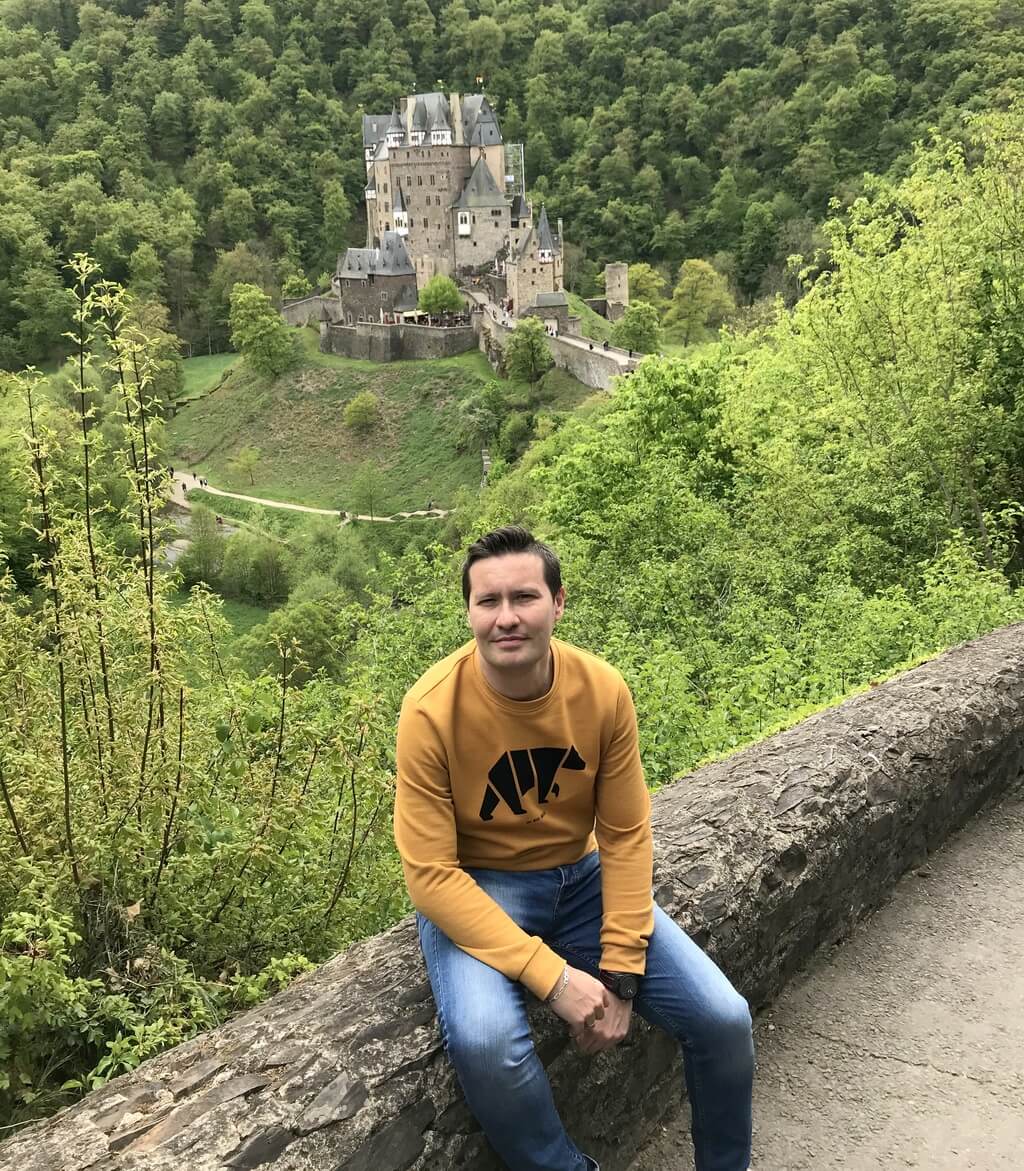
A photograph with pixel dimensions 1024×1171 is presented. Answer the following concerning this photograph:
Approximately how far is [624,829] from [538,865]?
0.25 meters

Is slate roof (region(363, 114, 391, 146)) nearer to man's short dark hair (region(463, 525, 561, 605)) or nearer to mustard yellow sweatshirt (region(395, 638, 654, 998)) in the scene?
man's short dark hair (region(463, 525, 561, 605))

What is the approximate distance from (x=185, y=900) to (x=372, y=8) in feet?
414

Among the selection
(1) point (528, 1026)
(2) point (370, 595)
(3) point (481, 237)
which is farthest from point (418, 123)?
(1) point (528, 1026)

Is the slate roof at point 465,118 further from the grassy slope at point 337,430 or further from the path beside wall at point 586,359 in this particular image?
the path beside wall at point 586,359

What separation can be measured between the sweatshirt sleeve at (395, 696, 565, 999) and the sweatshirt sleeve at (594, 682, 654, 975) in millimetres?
253

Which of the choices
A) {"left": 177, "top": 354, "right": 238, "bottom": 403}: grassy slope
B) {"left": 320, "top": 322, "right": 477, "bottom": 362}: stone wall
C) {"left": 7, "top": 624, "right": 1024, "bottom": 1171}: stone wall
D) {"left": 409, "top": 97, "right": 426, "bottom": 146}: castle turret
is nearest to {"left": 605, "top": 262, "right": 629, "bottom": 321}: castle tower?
{"left": 320, "top": 322, "right": 477, "bottom": 362}: stone wall

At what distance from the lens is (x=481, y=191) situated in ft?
221

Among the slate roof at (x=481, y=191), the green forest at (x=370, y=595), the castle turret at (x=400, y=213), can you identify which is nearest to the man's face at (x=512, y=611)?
the green forest at (x=370, y=595)

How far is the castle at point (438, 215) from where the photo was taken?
63594 mm

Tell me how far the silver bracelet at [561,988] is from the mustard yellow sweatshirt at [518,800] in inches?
0.7

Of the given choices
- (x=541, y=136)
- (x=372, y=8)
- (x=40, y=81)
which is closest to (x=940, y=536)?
(x=541, y=136)

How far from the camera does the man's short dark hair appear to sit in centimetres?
245

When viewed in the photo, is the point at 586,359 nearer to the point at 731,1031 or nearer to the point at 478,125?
the point at 478,125

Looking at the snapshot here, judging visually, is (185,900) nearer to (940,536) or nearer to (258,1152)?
(258,1152)
